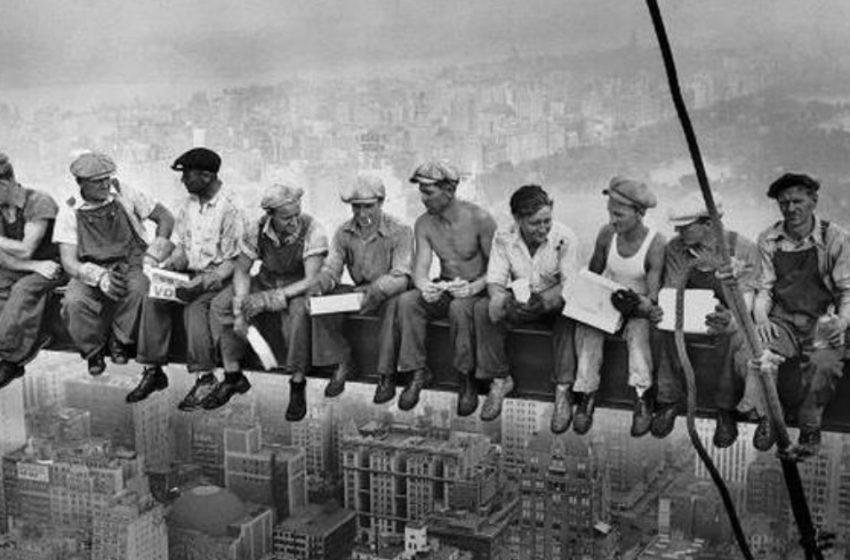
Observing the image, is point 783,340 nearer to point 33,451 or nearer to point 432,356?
point 432,356

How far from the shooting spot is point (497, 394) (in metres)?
4.25

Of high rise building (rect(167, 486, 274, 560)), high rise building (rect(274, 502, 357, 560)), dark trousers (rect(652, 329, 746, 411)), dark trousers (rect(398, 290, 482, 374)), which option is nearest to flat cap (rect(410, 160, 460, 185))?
dark trousers (rect(398, 290, 482, 374))

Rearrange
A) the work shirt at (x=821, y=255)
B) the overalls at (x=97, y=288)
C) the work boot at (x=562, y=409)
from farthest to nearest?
the overalls at (x=97, y=288) < the work boot at (x=562, y=409) < the work shirt at (x=821, y=255)

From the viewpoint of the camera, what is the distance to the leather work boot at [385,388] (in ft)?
14.5

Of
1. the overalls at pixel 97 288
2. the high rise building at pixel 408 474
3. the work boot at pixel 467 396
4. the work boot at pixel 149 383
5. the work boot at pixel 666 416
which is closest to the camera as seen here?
the work boot at pixel 666 416

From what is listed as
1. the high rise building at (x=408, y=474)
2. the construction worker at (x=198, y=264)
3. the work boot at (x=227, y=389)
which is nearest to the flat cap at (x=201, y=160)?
the construction worker at (x=198, y=264)

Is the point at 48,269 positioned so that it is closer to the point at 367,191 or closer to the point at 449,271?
the point at 367,191

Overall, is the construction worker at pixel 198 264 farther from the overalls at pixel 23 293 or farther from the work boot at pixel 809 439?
the work boot at pixel 809 439

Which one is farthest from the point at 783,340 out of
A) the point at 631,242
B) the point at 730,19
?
the point at 730,19

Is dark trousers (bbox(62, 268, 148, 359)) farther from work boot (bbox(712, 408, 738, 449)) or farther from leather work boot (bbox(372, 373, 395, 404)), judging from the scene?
work boot (bbox(712, 408, 738, 449))

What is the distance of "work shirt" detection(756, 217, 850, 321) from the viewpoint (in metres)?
3.75

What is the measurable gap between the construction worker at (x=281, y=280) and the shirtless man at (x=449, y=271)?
39 cm

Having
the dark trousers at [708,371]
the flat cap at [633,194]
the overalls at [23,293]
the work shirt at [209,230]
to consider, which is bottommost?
the dark trousers at [708,371]

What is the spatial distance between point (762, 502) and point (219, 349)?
80.0 inches
